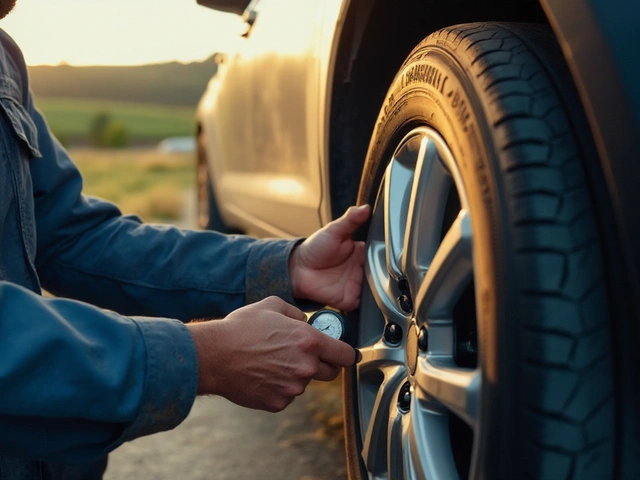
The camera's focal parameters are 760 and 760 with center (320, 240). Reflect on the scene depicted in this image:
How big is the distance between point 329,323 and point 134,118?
42322 millimetres

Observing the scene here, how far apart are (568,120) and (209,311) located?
1.06m

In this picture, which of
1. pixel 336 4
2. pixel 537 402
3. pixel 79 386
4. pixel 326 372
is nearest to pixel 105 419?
pixel 79 386

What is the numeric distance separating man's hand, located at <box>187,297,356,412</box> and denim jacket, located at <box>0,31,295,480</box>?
0.05 m

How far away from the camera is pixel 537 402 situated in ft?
2.85

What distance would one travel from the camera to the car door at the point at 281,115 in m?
1.82

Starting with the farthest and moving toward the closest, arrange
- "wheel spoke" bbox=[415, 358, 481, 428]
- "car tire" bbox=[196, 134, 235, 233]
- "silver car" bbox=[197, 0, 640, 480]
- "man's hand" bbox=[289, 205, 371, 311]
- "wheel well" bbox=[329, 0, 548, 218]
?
"car tire" bbox=[196, 134, 235, 233], "man's hand" bbox=[289, 205, 371, 311], "wheel well" bbox=[329, 0, 548, 218], "wheel spoke" bbox=[415, 358, 481, 428], "silver car" bbox=[197, 0, 640, 480]

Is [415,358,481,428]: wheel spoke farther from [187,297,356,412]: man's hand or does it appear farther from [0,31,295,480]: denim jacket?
[0,31,295,480]: denim jacket

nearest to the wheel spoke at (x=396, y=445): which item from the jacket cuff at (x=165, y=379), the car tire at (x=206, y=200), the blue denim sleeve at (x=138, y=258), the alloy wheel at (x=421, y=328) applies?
the alloy wheel at (x=421, y=328)

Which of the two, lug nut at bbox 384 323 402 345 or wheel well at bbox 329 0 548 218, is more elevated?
wheel well at bbox 329 0 548 218

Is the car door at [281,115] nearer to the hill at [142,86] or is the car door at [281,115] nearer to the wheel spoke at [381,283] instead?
the wheel spoke at [381,283]

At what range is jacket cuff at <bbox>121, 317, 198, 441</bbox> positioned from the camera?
3.64ft

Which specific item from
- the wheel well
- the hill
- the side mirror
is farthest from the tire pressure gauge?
the hill

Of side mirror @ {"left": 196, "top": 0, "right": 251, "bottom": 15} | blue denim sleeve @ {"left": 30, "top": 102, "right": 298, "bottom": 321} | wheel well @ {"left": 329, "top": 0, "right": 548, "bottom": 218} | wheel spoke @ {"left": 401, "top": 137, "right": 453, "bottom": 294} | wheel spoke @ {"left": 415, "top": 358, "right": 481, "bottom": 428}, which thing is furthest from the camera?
side mirror @ {"left": 196, "top": 0, "right": 251, "bottom": 15}

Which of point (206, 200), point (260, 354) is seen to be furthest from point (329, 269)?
point (206, 200)
